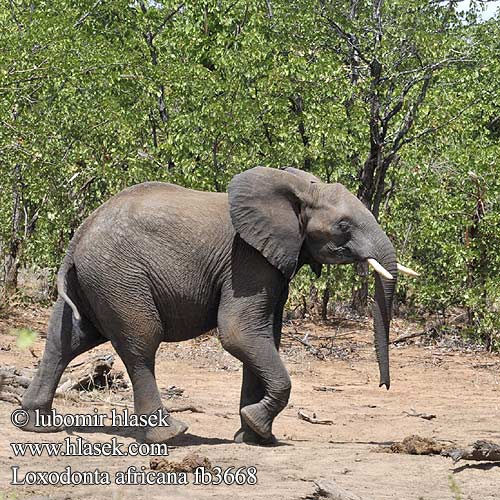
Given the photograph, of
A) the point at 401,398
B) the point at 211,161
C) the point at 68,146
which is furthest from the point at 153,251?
the point at 68,146

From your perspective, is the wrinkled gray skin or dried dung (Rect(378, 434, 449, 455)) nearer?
dried dung (Rect(378, 434, 449, 455))

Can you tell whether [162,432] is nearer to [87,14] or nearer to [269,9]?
[269,9]

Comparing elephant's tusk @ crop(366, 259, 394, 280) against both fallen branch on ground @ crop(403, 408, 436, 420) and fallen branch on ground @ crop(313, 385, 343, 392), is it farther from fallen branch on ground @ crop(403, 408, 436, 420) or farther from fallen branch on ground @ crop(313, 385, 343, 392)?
fallen branch on ground @ crop(313, 385, 343, 392)

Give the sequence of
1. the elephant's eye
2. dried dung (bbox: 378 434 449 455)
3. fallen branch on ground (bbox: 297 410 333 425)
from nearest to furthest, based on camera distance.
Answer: dried dung (bbox: 378 434 449 455)
the elephant's eye
fallen branch on ground (bbox: 297 410 333 425)

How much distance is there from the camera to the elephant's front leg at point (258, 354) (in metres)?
8.24

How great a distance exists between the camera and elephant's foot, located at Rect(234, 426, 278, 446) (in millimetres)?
8414

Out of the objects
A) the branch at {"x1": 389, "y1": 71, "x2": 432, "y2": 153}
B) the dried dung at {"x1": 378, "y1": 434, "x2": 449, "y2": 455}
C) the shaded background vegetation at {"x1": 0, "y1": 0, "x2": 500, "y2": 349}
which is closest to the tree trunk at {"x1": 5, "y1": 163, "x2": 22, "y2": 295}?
the shaded background vegetation at {"x1": 0, "y1": 0, "x2": 500, "y2": 349}

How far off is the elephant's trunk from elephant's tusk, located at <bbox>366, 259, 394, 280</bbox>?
47 millimetres

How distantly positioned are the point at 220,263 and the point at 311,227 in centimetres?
81

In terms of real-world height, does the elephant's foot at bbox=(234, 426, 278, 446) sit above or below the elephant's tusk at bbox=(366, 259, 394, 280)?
below

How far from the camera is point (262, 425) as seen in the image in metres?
8.30

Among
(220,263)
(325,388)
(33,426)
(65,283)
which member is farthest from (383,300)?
(325,388)

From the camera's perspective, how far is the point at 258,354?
27.2 ft

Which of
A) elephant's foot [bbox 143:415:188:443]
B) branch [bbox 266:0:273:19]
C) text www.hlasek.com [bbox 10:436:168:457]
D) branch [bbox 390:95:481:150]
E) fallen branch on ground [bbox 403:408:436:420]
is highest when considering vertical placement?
branch [bbox 266:0:273:19]
